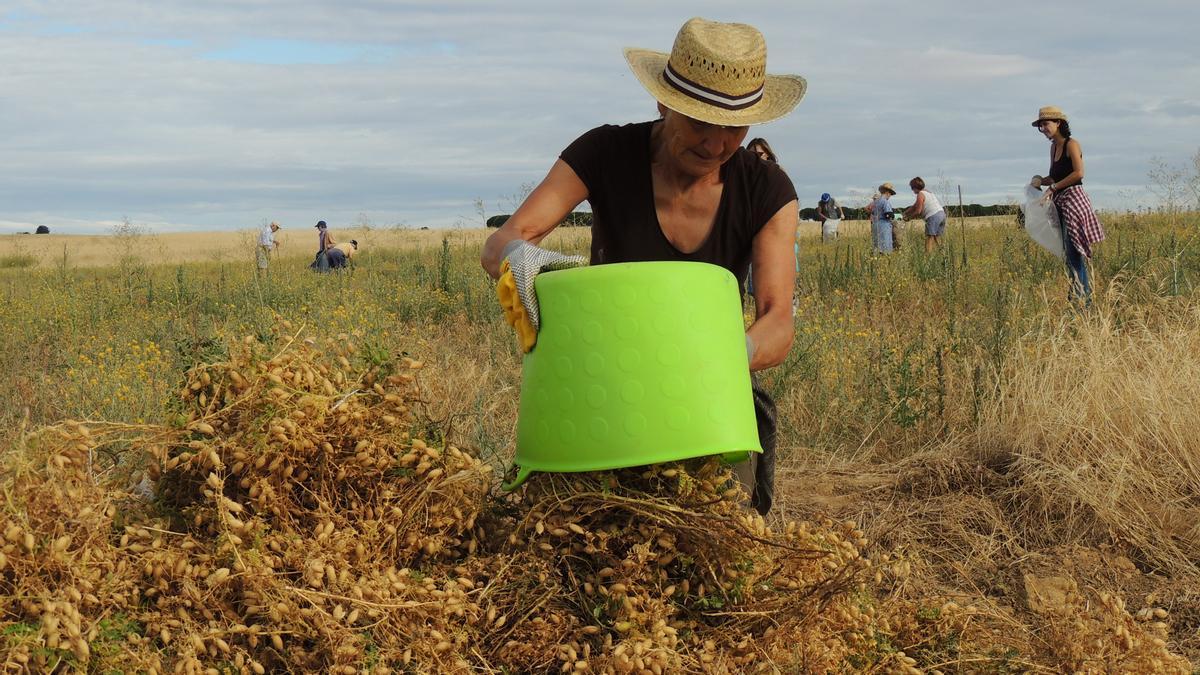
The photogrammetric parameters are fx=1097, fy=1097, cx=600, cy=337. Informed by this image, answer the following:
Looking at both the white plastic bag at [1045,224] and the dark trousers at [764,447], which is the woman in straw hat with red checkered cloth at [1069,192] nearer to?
the white plastic bag at [1045,224]

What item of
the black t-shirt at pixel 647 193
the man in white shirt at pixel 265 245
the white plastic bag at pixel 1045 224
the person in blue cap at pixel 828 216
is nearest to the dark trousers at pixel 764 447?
the black t-shirt at pixel 647 193

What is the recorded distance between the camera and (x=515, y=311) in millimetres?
2146

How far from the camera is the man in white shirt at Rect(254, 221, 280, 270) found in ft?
29.7

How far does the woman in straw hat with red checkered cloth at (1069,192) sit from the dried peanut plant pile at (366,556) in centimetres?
506

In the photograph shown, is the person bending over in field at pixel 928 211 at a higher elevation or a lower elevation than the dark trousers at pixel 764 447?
higher

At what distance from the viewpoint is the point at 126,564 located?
1.94m

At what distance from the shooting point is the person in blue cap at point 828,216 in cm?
1480

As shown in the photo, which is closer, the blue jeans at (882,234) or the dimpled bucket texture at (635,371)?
the dimpled bucket texture at (635,371)

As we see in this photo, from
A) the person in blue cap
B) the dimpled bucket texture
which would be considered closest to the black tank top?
the dimpled bucket texture

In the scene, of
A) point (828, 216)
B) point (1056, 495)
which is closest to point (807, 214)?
point (828, 216)

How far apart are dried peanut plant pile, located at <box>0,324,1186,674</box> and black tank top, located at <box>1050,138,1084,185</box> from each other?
543 centimetres

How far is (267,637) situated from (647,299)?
0.91 metres

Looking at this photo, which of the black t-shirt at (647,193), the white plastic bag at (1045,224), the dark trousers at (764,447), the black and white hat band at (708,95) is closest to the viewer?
the black and white hat band at (708,95)

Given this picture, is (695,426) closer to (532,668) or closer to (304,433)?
(532,668)
